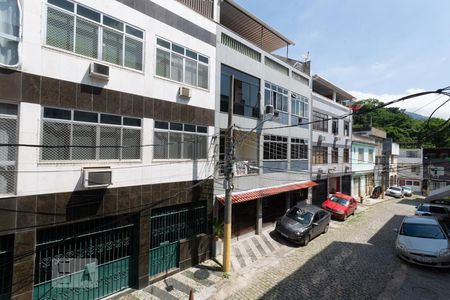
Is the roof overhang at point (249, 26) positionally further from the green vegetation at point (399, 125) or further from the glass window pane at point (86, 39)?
the green vegetation at point (399, 125)

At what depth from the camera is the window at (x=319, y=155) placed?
68.3 ft

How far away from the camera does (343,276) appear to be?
34.7ft

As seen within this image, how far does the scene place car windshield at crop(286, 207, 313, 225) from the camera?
46.9 ft

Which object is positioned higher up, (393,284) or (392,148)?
(392,148)

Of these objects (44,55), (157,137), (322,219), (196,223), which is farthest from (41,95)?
(322,219)

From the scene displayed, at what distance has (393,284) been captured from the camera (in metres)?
10.0

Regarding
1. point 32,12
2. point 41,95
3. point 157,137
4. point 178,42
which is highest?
point 178,42

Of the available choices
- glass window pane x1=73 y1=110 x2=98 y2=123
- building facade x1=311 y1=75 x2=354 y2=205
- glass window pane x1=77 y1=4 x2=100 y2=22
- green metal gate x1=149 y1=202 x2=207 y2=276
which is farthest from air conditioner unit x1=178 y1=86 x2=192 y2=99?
building facade x1=311 y1=75 x2=354 y2=205

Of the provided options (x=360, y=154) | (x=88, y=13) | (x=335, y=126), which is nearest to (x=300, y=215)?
(x=335, y=126)

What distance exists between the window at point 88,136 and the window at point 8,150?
63cm

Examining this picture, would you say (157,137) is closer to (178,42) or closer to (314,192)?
(178,42)

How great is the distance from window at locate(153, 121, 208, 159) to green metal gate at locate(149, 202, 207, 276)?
2098 mm

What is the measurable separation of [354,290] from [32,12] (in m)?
13.3

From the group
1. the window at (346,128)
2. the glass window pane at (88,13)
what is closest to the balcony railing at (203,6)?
the glass window pane at (88,13)
